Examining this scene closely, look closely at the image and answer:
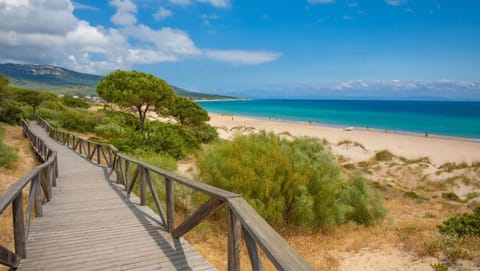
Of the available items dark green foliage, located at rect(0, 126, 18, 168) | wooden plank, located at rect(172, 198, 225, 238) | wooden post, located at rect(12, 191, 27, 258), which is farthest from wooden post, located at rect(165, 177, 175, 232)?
dark green foliage, located at rect(0, 126, 18, 168)

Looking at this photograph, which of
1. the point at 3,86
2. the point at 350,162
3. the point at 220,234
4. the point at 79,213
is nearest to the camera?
the point at 79,213

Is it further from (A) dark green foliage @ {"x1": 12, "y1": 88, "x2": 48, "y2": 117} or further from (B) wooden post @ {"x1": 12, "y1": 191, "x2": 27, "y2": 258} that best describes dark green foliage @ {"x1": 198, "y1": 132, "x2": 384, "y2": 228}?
(A) dark green foliage @ {"x1": 12, "y1": 88, "x2": 48, "y2": 117}

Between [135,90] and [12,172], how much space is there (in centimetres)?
1216

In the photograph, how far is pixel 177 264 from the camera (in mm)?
3850

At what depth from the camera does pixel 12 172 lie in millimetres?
11742

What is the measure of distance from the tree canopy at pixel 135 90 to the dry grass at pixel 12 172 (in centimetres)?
657

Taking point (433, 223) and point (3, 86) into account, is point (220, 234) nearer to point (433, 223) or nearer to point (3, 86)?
point (433, 223)

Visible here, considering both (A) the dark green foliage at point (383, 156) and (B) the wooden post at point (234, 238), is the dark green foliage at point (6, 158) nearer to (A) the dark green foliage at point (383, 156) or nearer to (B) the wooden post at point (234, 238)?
(B) the wooden post at point (234, 238)

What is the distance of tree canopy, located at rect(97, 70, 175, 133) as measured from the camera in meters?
22.8

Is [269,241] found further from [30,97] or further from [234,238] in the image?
[30,97]

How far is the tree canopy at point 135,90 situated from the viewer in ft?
74.7

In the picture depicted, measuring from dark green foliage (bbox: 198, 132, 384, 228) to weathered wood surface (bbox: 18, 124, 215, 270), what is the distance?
2474 millimetres

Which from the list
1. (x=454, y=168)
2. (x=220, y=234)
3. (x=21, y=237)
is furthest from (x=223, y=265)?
(x=454, y=168)

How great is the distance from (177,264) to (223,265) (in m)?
1.88
